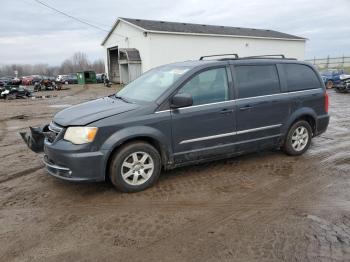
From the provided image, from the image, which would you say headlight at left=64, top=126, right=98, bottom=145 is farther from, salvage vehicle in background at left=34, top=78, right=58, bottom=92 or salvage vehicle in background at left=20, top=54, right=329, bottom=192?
salvage vehicle in background at left=34, top=78, right=58, bottom=92

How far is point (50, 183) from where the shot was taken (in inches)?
203

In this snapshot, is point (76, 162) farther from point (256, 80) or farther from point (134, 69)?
point (134, 69)

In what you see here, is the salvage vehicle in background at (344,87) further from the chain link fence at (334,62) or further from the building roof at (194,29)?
the chain link fence at (334,62)

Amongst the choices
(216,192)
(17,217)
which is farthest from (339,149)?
(17,217)

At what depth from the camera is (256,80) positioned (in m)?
5.79

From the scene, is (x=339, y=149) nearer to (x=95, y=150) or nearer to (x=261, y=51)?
(x=95, y=150)

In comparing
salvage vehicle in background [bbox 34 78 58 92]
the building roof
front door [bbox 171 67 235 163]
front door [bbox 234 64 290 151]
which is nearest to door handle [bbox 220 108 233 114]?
front door [bbox 171 67 235 163]

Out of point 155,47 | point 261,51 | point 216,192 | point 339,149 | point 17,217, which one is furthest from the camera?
point 261,51

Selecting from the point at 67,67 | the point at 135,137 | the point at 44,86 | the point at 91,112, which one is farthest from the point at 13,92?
the point at 67,67

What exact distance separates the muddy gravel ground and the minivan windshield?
1315mm

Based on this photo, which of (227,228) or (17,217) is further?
(17,217)

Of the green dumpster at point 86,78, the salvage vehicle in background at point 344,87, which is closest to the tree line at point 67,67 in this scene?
the green dumpster at point 86,78

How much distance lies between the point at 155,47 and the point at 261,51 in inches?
559

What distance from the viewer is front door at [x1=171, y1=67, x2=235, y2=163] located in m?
5.00
